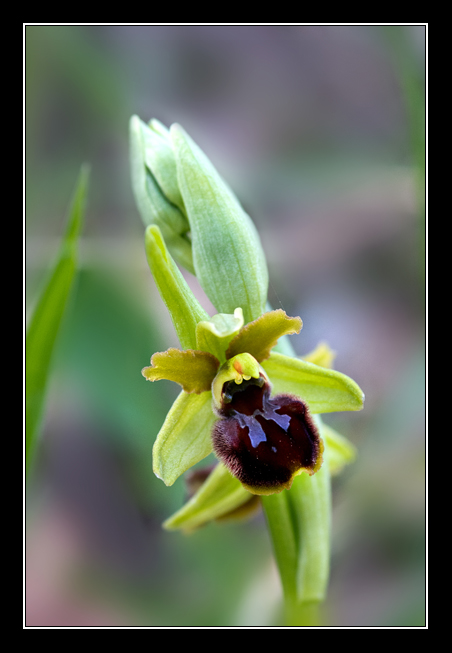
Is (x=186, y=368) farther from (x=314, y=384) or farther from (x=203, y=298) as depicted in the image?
(x=203, y=298)

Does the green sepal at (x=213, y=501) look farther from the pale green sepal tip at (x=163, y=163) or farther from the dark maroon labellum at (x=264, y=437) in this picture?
the pale green sepal tip at (x=163, y=163)

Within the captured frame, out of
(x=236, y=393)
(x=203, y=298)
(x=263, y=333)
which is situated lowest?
(x=236, y=393)

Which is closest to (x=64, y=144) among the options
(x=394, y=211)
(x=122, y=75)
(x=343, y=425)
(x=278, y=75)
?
(x=122, y=75)

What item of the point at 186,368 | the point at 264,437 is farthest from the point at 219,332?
the point at 264,437

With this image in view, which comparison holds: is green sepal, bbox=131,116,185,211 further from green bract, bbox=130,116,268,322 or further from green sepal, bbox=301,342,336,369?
green sepal, bbox=301,342,336,369

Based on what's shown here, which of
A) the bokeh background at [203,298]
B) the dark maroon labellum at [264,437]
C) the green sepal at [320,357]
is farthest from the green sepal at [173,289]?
the bokeh background at [203,298]
